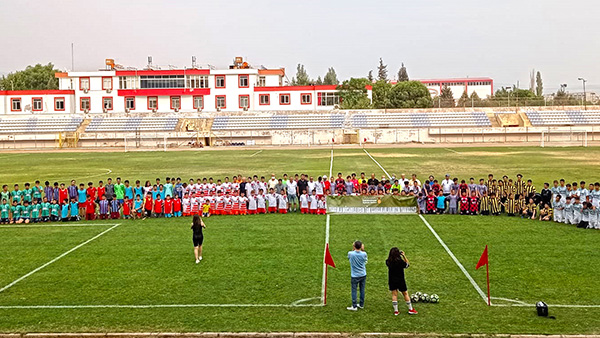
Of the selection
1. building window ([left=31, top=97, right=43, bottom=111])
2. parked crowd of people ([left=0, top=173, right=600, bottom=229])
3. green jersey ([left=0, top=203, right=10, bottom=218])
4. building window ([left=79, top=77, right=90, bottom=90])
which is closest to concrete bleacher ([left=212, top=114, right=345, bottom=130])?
building window ([left=79, top=77, right=90, bottom=90])

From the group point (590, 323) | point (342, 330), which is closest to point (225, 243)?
point (342, 330)

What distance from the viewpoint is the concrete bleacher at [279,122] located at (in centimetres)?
8025

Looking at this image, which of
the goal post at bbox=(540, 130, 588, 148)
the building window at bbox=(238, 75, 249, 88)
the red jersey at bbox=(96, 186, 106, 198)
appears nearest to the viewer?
the red jersey at bbox=(96, 186, 106, 198)

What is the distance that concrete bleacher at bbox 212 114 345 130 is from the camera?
80.2m

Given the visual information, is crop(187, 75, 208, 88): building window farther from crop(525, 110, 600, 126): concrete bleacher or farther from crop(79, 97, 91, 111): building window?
crop(525, 110, 600, 126): concrete bleacher

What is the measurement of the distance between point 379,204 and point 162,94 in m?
72.9

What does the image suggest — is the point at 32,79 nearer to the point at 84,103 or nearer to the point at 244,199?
the point at 84,103

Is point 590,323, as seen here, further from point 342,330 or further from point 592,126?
point 592,126

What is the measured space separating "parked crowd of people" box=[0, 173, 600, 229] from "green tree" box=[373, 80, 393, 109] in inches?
3193

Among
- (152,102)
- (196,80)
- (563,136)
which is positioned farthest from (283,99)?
(563,136)

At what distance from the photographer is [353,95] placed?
96.6m

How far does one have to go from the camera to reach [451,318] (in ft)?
38.2

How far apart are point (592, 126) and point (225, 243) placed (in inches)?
2622

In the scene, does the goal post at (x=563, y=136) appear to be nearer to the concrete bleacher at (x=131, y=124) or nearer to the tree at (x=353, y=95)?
the tree at (x=353, y=95)
